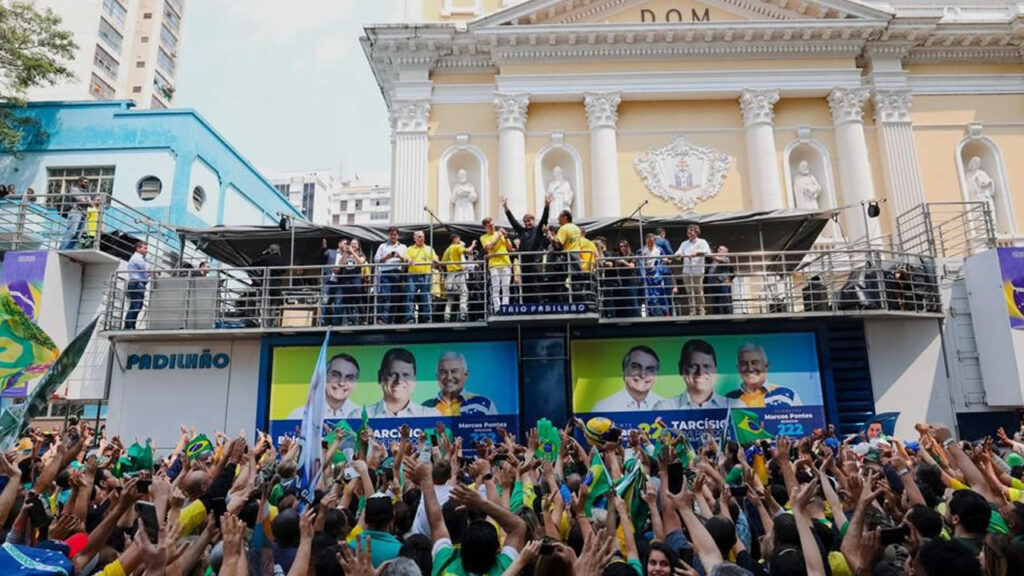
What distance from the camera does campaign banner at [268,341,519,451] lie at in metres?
13.9

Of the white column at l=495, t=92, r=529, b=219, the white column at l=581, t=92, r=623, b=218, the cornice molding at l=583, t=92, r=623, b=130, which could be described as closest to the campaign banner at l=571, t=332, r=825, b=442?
the white column at l=581, t=92, r=623, b=218

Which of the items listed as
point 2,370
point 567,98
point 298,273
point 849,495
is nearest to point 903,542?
point 849,495

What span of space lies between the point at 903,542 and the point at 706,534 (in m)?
1.17

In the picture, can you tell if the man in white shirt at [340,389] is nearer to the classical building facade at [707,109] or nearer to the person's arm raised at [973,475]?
the classical building facade at [707,109]

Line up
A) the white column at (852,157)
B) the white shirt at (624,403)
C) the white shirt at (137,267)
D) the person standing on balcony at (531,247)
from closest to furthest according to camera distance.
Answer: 1. the person standing on balcony at (531,247)
2. the white shirt at (624,403)
3. the white shirt at (137,267)
4. the white column at (852,157)

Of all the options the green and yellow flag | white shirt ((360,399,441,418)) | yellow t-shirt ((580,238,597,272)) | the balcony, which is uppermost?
yellow t-shirt ((580,238,597,272))

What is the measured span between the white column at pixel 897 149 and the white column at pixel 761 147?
140 inches

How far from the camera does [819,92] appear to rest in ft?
76.5

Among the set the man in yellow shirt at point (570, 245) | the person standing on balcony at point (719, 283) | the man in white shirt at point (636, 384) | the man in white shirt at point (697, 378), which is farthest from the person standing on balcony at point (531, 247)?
the person standing on balcony at point (719, 283)

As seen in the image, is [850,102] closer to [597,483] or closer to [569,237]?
[569,237]

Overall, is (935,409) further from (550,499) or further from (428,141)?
(428,141)

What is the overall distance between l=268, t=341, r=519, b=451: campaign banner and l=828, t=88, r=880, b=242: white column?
566 inches

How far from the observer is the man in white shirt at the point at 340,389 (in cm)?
1400

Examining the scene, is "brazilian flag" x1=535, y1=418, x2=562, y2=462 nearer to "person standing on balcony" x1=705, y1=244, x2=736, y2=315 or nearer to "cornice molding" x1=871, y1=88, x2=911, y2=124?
"person standing on balcony" x1=705, y1=244, x2=736, y2=315
